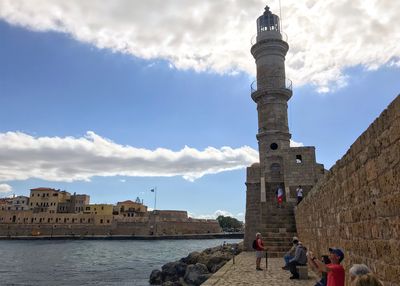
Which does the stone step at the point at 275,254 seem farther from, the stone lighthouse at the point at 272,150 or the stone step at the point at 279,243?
the stone lighthouse at the point at 272,150

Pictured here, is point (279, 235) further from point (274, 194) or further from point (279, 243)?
point (274, 194)

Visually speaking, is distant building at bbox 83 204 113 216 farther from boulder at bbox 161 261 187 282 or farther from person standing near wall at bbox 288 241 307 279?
person standing near wall at bbox 288 241 307 279

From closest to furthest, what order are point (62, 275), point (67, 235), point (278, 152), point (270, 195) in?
point (270, 195) < point (278, 152) < point (62, 275) < point (67, 235)

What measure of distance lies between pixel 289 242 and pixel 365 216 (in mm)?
10844

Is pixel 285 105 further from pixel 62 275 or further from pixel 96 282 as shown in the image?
pixel 62 275

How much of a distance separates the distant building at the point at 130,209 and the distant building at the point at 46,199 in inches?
537

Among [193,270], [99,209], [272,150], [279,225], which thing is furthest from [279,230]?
[99,209]

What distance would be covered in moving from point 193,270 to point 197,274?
544mm

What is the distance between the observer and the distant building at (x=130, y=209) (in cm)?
9494

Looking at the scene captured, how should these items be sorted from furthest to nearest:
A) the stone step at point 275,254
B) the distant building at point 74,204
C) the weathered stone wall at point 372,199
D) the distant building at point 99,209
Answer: the distant building at point 74,204 < the distant building at point 99,209 < the stone step at point 275,254 < the weathered stone wall at point 372,199

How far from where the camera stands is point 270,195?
20906 mm

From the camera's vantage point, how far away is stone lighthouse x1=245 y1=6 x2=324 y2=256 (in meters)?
19.6

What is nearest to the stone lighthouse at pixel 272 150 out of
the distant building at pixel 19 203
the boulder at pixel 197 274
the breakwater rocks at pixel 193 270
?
the breakwater rocks at pixel 193 270

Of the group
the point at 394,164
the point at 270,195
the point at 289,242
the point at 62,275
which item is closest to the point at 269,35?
the point at 270,195
